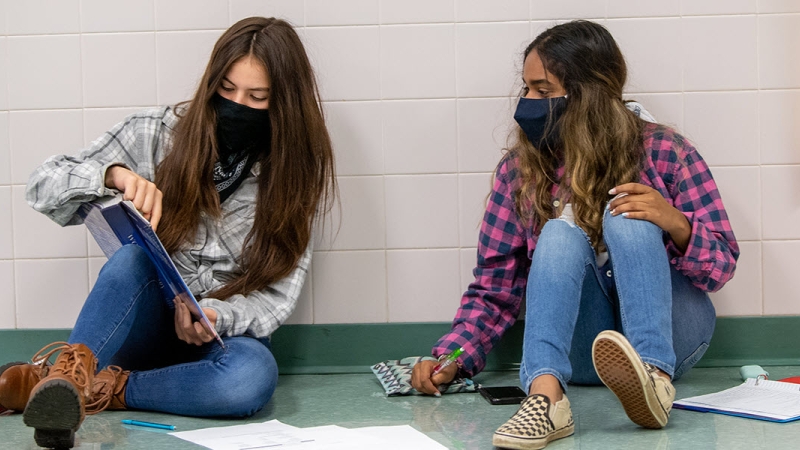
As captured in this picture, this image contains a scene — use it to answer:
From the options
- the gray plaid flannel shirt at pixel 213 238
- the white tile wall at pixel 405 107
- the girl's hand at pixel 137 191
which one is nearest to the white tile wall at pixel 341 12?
the white tile wall at pixel 405 107

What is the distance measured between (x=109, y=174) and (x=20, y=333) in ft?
2.70

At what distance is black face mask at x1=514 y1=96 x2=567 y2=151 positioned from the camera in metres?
1.96

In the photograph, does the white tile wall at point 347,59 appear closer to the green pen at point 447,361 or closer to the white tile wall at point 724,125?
the green pen at point 447,361

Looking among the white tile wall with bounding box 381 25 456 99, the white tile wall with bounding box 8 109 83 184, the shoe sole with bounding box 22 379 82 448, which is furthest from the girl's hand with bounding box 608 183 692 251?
the white tile wall with bounding box 8 109 83 184

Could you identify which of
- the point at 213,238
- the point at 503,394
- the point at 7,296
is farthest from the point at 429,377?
the point at 7,296

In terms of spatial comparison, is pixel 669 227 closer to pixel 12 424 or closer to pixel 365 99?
pixel 365 99

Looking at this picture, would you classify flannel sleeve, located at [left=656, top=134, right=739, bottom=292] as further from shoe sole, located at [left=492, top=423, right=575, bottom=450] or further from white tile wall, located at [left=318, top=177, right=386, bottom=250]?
white tile wall, located at [left=318, top=177, right=386, bottom=250]

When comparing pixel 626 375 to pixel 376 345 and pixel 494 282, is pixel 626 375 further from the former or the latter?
pixel 376 345

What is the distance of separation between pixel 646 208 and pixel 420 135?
780 millimetres

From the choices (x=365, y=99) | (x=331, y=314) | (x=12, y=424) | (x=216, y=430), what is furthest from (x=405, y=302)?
(x=12, y=424)

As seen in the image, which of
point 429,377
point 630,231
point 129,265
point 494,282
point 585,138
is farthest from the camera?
point 494,282

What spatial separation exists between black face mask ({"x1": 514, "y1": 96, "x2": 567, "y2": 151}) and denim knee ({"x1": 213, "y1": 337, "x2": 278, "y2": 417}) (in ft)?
2.57

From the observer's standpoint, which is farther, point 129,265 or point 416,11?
point 416,11

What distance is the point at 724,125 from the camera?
2307 millimetres
